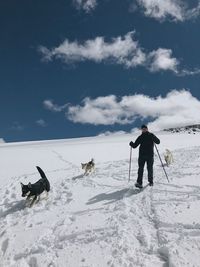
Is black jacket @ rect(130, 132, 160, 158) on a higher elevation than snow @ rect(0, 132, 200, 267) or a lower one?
higher

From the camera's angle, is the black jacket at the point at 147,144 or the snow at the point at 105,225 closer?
the snow at the point at 105,225

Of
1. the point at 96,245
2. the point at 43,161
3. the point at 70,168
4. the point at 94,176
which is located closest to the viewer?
the point at 96,245

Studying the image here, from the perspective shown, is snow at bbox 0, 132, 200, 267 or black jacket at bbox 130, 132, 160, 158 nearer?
snow at bbox 0, 132, 200, 267

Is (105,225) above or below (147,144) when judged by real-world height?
below

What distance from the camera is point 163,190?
36.5 feet

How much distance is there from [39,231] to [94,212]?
5.63 ft

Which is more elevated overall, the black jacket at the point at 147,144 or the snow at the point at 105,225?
the black jacket at the point at 147,144

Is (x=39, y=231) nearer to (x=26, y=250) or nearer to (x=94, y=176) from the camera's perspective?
(x=26, y=250)

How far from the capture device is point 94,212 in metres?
9.24

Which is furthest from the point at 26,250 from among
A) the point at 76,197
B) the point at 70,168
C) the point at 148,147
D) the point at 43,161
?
the point at 43,161

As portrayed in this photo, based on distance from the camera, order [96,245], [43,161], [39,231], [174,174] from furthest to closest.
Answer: [43,161], [174,174], [39,231], [96,245]

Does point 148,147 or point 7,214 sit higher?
point 148,147

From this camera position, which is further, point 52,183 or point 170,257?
point 52,183

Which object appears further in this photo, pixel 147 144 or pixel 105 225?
pixel 147 144
